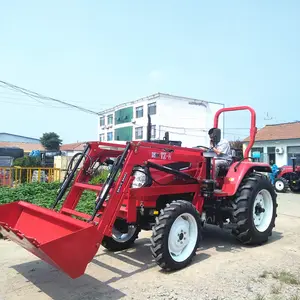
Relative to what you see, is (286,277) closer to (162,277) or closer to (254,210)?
(162,277)

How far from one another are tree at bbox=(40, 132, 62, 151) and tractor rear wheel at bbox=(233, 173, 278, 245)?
212 feet

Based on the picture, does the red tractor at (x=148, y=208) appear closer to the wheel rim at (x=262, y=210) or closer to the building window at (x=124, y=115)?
the wheel rim at (x=262, y=210)

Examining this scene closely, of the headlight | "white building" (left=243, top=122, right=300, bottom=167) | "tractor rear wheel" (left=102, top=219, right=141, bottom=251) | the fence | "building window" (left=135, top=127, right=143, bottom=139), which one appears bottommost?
"tractor rear wheel" (left=102, top=219, right=141, bottom=251)

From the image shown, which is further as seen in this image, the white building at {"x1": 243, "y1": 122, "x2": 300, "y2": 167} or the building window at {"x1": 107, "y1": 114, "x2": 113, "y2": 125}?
the building window at {"x1": 107, "y1": 114, "x2": 113, "y2": 125}

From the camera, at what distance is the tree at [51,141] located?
2670 inches

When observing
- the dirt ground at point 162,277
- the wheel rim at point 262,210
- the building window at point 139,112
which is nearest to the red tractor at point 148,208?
the wheel rim at point 262,210

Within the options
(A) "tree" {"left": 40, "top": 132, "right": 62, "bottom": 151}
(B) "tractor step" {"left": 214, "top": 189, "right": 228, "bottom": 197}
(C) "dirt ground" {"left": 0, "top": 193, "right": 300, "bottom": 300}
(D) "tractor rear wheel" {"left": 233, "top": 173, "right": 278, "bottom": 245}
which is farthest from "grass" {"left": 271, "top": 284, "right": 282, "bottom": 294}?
(A) "tree" {"left": 40, "top": 132, "right": 62, "bottom": 151}

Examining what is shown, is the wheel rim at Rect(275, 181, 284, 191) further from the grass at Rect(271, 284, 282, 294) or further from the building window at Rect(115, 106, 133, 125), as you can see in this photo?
the building window at Rect(115, 106, 133, 125)

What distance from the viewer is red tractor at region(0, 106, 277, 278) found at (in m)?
3.74

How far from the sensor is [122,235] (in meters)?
5.62

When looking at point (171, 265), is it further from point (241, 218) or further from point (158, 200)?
point (241, 218)

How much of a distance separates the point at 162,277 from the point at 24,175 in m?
11.1

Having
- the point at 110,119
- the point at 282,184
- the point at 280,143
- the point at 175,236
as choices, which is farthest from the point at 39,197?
the point at 110,119

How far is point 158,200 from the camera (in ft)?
17.1
